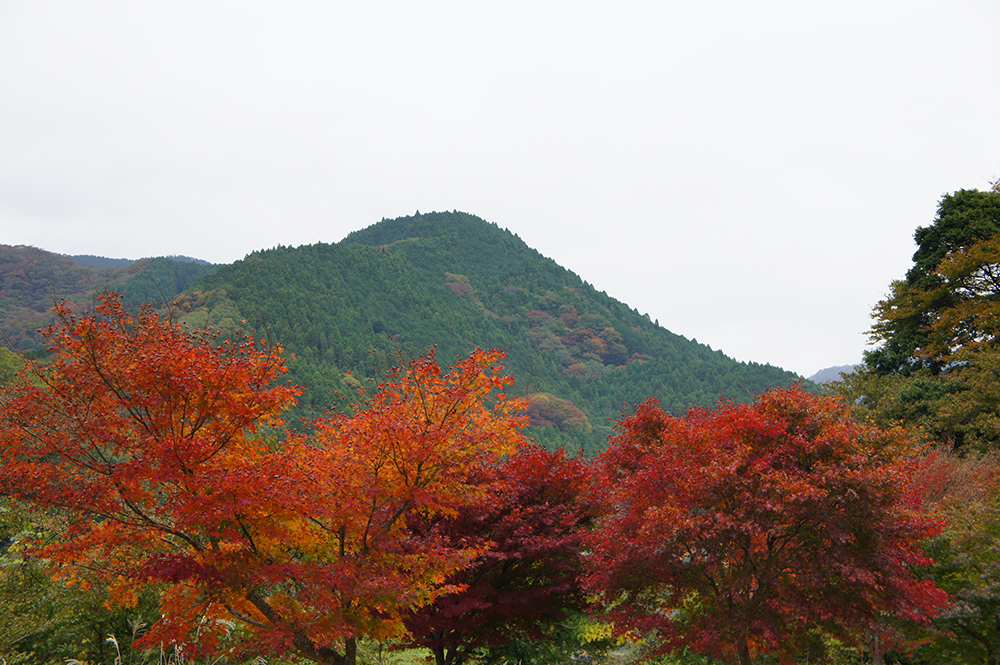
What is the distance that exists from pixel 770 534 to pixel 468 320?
102579 millimetres

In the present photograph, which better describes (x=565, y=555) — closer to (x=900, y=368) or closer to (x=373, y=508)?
(x=373, y=508)

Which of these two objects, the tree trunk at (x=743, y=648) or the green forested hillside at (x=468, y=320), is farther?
the green forested hillside at (x=468, y=320)

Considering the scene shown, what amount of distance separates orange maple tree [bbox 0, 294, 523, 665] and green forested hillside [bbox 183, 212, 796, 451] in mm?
38542

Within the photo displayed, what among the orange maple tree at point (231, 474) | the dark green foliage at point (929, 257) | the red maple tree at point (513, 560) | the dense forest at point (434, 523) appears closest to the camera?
the orange maple tree at point (231, 474)

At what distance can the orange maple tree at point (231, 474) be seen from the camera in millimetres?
6852

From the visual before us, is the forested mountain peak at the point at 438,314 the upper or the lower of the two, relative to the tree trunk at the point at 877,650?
upper

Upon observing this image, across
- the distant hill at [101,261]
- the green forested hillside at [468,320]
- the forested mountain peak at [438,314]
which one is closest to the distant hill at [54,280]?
the forested mountain peak at [438,314]

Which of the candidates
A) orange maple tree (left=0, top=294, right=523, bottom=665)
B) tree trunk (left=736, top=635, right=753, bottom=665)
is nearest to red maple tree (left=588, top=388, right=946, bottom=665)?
tree trunk (left=736, top=635, right=753, bottom=665)

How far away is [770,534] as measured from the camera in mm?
8492

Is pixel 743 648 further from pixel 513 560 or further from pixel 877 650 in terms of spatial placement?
pixel 513 560

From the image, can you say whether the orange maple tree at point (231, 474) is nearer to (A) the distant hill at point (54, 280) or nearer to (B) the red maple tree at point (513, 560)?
(B) the red maple tree at point (513, 560)

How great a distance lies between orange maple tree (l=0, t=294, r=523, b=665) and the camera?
6852mm

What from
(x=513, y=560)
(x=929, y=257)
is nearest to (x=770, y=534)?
(x=513, y=560)

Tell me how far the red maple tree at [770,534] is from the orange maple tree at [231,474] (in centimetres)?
255
